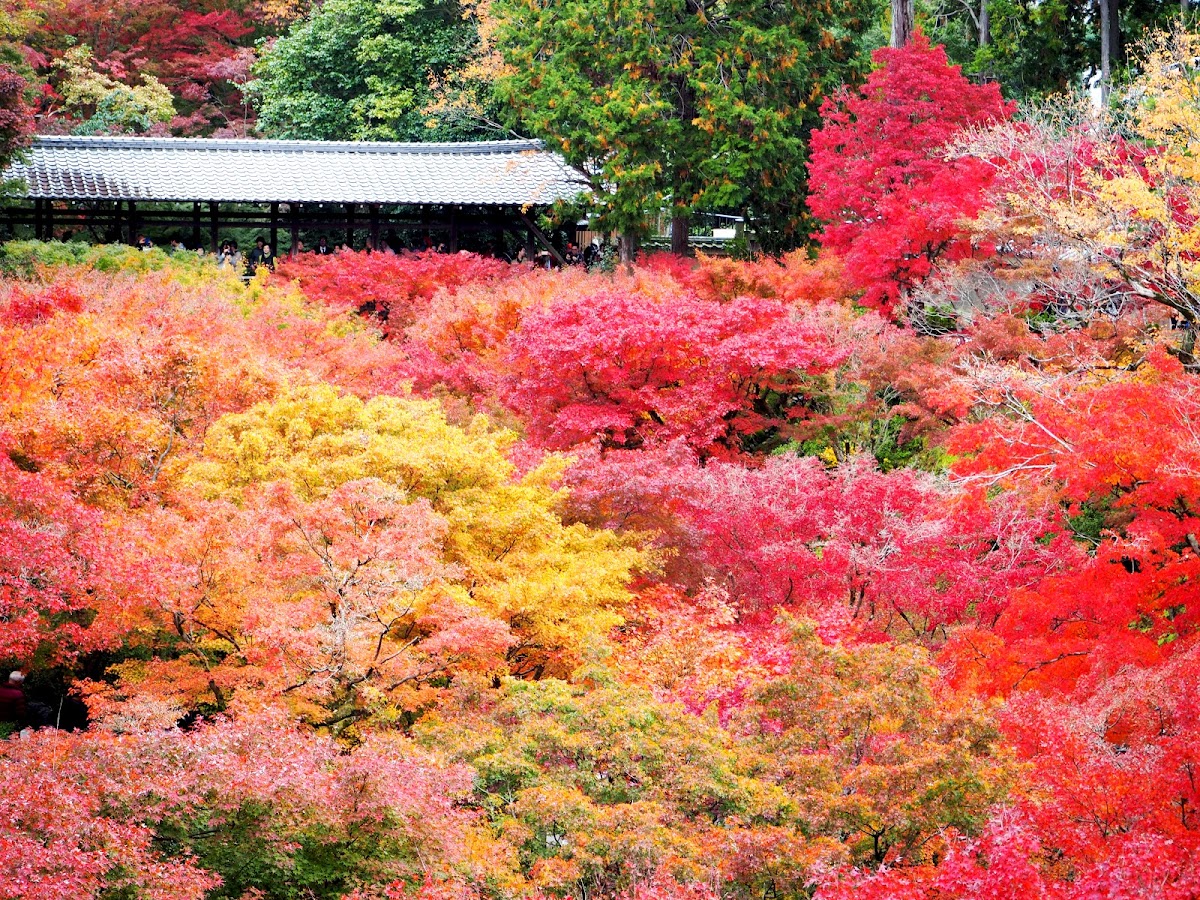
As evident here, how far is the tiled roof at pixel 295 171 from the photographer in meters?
33.8

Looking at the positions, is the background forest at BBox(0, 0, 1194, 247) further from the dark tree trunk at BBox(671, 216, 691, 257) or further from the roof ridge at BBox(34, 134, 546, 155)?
the roof ridge at BBox(34, 134, 546, 155)

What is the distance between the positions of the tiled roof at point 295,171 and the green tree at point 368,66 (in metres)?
4.56

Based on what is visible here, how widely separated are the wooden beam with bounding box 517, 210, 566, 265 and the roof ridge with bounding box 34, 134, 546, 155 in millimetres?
1808

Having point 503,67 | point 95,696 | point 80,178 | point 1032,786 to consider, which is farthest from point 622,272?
point 1032,786

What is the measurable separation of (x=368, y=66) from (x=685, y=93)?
14.6 meters

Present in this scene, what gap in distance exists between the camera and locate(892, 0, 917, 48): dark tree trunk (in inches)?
1072

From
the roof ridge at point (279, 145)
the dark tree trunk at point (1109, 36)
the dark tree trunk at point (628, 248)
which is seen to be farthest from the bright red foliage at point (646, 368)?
the roof ridge at point (279, 145)

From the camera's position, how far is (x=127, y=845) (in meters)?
8.62

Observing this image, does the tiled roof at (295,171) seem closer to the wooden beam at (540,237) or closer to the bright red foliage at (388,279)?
the wooden beam at (540,237)

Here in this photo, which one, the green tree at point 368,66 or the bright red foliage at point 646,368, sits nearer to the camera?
the bright red foliage at point 646,368

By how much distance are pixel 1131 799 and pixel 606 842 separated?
338 centimetres

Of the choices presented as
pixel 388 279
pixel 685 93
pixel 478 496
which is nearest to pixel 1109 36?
pixel 685 93

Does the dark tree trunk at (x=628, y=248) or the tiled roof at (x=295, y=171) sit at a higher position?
the tiled roof at (x=295, y=171)

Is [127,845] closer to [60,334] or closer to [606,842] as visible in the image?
[606,842]
